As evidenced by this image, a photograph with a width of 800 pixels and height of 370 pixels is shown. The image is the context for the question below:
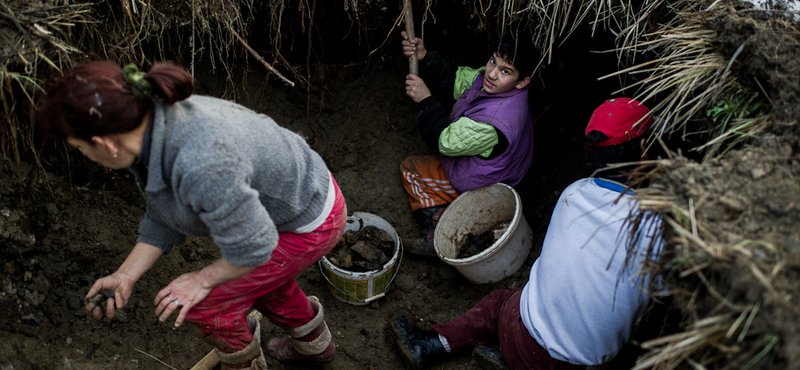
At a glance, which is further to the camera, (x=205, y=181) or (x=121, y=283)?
(x=121, y=283)

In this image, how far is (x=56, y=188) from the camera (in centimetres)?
263

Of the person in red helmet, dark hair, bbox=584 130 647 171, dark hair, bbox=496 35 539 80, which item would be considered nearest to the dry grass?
the person in red helmet

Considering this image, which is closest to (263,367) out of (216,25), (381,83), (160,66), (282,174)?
(282,174)

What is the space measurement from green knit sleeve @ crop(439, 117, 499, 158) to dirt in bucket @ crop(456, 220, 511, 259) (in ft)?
1.80

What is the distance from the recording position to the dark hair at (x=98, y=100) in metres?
1.37

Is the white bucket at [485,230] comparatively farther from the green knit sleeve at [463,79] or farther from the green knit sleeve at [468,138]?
the green knit sleeve at [463,79]

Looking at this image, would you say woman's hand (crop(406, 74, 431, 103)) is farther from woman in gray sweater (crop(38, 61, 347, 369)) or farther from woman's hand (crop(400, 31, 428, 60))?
woman in gray sweater (crop(38, 61, 347, 369))

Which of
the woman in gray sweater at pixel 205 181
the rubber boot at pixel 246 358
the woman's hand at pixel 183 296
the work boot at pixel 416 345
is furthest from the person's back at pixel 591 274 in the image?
the woman's hand at pixel 183 296

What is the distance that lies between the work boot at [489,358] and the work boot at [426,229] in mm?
909

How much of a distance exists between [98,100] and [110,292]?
0.90 metres

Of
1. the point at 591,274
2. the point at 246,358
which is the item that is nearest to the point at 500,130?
the point at 591,274

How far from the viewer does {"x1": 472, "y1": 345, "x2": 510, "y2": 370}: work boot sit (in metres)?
2.50

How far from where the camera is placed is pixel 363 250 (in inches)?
125

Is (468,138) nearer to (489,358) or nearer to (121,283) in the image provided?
(489,358)
